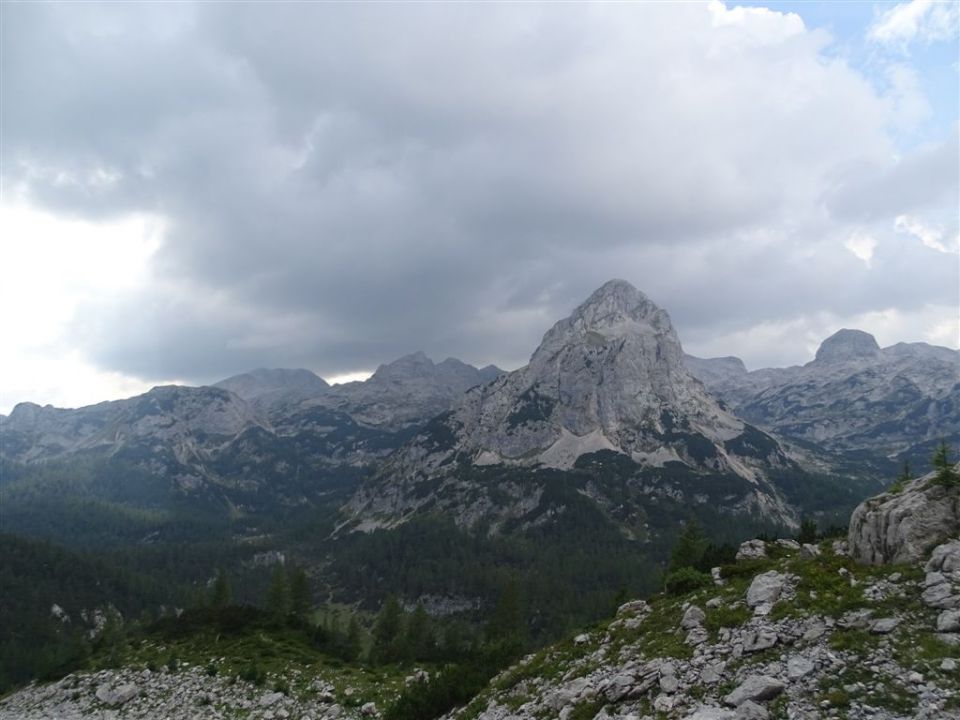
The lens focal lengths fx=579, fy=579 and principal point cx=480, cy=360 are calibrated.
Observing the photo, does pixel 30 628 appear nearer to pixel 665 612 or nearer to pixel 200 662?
pixel 200 662

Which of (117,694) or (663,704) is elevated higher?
(663,704)

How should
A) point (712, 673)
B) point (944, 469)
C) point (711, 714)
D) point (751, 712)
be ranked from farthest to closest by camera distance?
point (944, 469), point (712, 673), point (711, 714), point (751, 712)

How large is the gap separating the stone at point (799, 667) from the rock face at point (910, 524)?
957 centimetres

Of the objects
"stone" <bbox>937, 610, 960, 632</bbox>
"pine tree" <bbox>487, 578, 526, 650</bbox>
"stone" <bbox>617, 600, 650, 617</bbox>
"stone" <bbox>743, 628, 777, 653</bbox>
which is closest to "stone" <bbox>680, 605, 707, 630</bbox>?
"stone" <bbox>743, 628, 777, 653</bbox>

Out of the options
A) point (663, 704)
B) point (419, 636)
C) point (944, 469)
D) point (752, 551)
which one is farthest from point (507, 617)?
point (663, 704)

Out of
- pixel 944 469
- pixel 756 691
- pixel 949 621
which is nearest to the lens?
pixel 756 691

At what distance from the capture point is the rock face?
27141mm

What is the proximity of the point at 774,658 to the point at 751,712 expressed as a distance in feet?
13.5

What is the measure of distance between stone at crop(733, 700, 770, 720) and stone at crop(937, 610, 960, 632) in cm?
749

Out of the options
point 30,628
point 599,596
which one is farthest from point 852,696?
point 30,628

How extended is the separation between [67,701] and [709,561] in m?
60.8

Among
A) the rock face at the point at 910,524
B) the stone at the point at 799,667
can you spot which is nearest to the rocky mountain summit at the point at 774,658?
the stone at the point at 799,667

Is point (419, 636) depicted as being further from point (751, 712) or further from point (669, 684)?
point (751, 712)

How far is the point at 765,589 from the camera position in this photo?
28.9 metres
